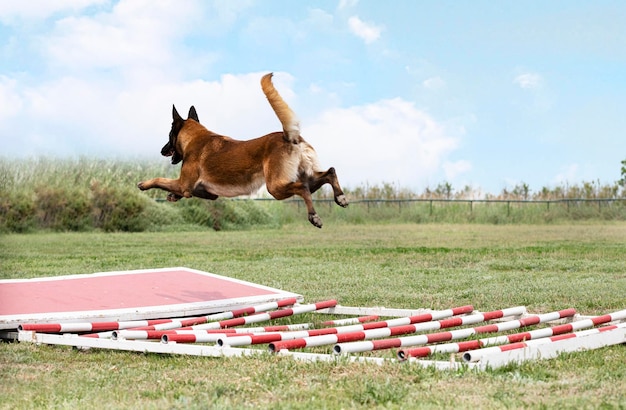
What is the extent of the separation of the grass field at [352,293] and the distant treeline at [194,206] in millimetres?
866

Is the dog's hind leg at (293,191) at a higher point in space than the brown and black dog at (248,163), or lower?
lower

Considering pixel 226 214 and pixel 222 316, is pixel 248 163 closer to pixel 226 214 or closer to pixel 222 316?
pixel 222 316

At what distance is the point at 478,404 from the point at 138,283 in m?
5.13

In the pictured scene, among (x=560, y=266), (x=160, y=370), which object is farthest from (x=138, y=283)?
(x=560, y=266)

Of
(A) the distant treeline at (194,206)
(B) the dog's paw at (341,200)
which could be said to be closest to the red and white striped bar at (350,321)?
(B) the dog's paw at (341,200)

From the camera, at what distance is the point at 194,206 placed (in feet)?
78.3

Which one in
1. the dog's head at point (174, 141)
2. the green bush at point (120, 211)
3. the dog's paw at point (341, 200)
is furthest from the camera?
the green bush at point (120, 211)

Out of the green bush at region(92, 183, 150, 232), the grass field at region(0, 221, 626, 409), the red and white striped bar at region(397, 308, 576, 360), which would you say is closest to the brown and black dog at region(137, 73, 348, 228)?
the red and white striped bar at region(397, 308, 576, 360)

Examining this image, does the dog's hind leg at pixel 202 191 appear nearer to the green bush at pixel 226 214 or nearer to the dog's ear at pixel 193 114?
the dog's ear at pixel 193 114

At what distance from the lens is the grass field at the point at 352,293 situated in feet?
13.8

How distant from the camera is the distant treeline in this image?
2162 cm

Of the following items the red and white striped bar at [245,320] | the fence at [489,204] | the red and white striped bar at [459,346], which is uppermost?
the fence at [489,204]

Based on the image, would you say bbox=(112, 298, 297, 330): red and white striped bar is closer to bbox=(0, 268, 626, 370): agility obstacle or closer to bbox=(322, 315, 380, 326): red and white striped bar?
bbox=(0, 268, 626, 370): agility obstacle

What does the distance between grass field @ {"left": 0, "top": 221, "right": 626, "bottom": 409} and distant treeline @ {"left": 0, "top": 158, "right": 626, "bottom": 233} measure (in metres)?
0.87
